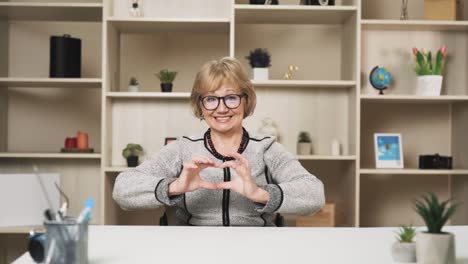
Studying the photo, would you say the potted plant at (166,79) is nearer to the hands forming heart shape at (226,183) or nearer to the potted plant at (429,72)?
the potted plant at (429,72)

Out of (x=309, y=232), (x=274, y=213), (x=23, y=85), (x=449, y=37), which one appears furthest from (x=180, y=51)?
(x=309, y=232)

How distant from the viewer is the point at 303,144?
12.4 feet

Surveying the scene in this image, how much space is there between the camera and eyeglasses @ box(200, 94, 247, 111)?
7.62ft

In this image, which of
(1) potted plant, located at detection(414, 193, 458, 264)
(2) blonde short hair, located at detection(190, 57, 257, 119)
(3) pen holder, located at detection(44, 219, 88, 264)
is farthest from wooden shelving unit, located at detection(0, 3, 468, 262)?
(3) pen holder, located at detection(44, 219, 88, 264)

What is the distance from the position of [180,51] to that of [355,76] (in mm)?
1110

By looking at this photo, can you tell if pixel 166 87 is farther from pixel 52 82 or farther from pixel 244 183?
pixel 244 183

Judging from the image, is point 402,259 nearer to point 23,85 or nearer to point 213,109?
point 213,109

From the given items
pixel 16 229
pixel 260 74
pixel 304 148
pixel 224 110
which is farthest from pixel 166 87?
pixel 224 110

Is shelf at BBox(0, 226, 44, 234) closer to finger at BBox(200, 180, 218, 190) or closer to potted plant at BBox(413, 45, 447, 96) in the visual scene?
finger at BBox(200, 180, 218, 190)

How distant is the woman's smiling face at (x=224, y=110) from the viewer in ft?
7.62

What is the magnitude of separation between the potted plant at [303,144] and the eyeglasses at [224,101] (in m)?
1.48

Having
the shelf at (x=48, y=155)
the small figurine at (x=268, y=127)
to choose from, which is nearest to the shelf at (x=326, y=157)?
the small figurine at (x=268, y=127)

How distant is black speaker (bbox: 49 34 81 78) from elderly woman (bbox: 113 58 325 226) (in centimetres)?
151

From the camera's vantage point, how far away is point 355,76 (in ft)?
11.8
